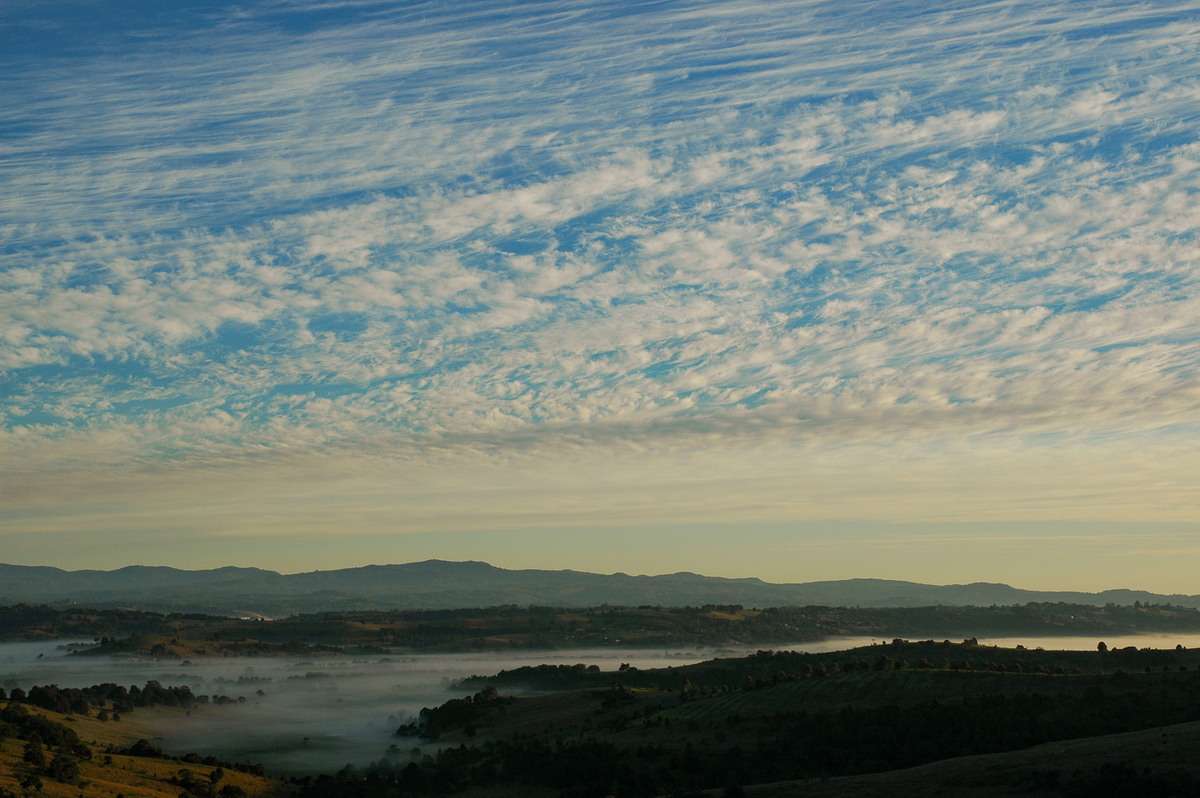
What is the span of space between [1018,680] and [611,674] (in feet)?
266

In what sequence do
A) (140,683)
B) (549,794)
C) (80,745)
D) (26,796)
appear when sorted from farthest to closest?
1. (140,683)
2. (80,745)
3. (549,794)
4. (26,796)

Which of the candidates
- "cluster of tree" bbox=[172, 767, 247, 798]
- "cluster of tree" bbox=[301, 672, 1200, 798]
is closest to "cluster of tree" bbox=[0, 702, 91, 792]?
"cluster of tree" bbox=[172, 767, 247, 798]

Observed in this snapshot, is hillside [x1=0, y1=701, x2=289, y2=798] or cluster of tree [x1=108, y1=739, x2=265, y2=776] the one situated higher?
hillside [x1=0, y1=701, x2=289, y2=798]

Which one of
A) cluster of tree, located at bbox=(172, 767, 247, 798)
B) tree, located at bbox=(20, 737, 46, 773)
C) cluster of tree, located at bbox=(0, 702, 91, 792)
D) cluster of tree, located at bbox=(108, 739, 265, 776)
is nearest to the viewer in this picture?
cluster of tree, located at bbox=(0, 702, 91, 792)

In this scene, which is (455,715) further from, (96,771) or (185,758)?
(96,771)

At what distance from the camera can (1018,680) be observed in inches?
3243

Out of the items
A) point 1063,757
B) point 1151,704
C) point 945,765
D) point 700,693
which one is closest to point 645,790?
point 945,765

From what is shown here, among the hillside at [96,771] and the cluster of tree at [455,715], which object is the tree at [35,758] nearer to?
the hillside at [96,771]

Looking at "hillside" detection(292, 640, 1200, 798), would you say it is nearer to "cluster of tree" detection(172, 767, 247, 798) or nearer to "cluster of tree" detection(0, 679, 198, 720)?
"cluster of tree" detection(172, 767, 247, 798)

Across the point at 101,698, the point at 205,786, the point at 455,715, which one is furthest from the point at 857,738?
the point at 101,698

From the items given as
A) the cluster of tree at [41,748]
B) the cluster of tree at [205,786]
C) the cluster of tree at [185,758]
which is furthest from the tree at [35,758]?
the cluster of tree at [185,758]

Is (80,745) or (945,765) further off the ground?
(945,765)

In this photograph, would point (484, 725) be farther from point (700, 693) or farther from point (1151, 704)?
point (1151, 704)

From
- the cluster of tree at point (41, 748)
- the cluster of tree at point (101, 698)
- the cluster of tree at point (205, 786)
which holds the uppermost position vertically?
the cluster of tree at point (41, 748)
